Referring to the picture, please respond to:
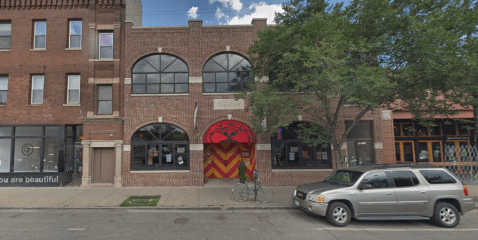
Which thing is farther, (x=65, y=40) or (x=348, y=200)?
(x=65, y=40)

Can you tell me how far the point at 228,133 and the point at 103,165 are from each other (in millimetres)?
7252

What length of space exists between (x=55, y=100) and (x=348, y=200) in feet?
50.6

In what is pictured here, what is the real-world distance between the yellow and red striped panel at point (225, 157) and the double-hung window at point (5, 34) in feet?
43.4

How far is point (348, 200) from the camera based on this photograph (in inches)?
276

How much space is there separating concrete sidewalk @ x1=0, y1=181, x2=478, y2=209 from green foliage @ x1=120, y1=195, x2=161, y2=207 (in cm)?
23

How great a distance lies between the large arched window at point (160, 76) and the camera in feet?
44.9

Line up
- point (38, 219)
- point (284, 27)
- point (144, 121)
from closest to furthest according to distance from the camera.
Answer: point (38, 219) → point (284, 27) → point (144, 121)

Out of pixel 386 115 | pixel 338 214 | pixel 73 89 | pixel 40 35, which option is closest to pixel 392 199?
pixel 338 214

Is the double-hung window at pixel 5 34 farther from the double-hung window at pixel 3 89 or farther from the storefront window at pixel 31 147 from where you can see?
the storefront window at pixel 31 147

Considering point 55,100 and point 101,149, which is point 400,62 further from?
point 55,100

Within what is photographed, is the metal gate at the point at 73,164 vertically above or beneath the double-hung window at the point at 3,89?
beneath

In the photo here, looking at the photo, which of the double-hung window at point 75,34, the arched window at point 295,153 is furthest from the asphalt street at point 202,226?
the double-hung window at point 75,34

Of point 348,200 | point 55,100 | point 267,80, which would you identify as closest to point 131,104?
point 55,100

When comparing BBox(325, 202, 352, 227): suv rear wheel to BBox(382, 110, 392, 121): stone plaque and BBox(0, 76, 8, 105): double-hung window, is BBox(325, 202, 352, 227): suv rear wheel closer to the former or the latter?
BBox(382, 110, 392, 121): stone plaque
